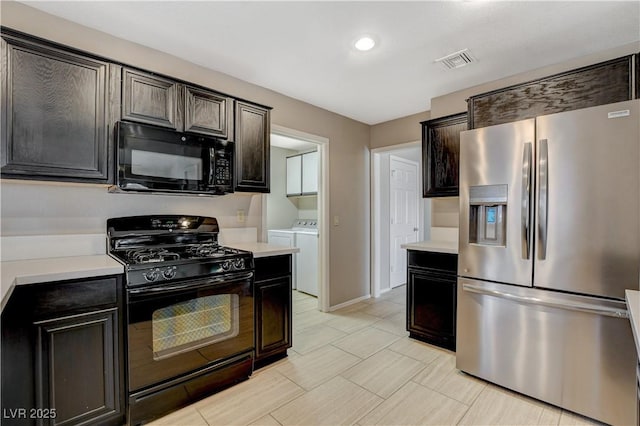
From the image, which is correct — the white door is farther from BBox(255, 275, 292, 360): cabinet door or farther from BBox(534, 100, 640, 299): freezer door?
BBox(534, 100, 640, 299): freezer door

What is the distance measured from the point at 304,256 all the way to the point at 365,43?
9.85ft

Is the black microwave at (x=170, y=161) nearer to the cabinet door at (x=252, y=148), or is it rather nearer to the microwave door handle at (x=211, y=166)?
the microwave door handle at (x=211, y=166)

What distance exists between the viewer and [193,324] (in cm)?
200

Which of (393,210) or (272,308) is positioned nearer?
(272,308)

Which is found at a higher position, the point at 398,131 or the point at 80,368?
the point at 398,131

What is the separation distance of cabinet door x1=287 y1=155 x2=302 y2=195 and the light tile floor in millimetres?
2792

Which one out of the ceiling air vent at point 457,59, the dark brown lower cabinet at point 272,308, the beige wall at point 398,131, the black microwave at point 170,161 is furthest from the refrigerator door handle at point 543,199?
the black microwave at point 170,161

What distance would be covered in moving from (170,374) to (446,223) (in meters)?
2.93

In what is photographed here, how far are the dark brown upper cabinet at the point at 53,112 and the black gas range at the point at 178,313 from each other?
1.73ft

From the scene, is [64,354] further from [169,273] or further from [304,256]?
[304,256]

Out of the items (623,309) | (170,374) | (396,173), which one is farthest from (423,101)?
(170,374)

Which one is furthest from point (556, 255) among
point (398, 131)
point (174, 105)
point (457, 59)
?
point (174, 105)

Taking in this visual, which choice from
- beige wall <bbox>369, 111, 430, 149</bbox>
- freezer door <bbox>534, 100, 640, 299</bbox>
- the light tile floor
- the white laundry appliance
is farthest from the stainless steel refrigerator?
the white laundry appliance

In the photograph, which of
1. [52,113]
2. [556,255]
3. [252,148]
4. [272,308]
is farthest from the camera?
[252,148]
